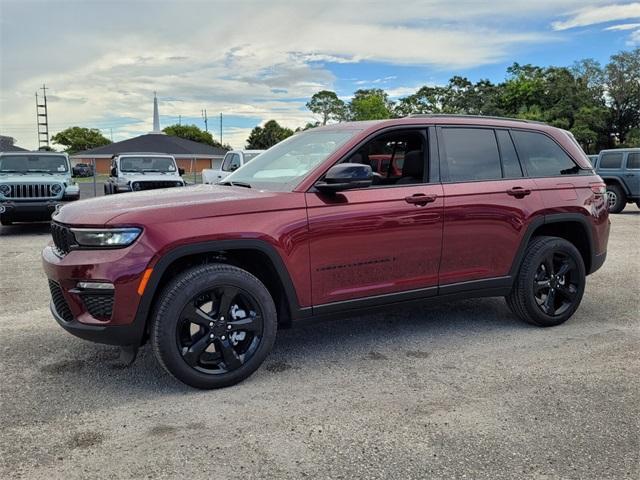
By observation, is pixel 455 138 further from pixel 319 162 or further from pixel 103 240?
pixel 103 240

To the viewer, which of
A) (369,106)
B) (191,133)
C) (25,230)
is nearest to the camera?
(25,230)

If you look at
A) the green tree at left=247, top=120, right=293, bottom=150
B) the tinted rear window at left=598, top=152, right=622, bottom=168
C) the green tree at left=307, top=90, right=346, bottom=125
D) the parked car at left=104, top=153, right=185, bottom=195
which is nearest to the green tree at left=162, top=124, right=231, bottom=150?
the green tree at left=247, top=120, right=293, bottom=150

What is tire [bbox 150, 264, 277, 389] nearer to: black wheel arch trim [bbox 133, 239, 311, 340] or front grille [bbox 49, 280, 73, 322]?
black wheel arch trim [bbox 133, 239, 311, 340]

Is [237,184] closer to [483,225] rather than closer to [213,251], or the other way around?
[213,251]

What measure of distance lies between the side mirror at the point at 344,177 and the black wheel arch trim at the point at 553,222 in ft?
5.57

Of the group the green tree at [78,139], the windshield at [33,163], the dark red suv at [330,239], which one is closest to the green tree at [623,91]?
the windshield at [33,163]

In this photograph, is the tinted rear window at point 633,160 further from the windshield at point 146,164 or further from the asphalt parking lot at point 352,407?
the windshield at point 146,164

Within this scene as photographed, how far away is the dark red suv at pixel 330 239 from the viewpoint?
132 inches

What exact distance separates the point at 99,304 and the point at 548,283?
3.70 metres

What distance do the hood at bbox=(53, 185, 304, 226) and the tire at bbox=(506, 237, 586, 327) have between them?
2236mm

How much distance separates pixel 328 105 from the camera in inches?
2532

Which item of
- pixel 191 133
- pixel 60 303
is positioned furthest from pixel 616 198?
pixel 191 133

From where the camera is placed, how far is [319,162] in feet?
13.1

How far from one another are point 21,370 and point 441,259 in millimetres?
3203
